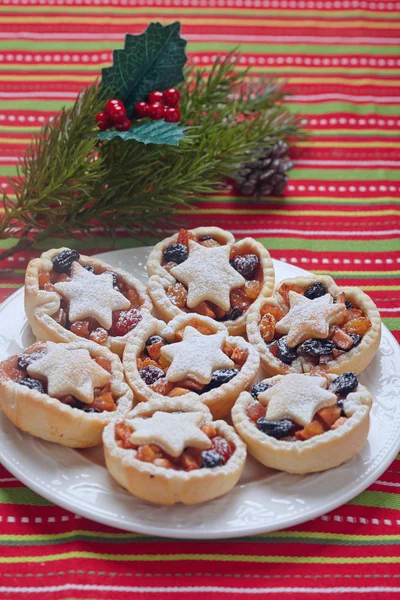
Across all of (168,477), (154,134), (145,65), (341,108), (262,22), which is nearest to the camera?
(168,477)

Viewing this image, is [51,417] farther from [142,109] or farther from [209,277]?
[142,109]

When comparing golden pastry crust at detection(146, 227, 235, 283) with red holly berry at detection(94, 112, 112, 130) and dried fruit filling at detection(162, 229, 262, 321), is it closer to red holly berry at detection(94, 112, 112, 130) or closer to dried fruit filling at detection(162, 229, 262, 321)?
dried fruit filling at detection(162, 229, 262, 321)

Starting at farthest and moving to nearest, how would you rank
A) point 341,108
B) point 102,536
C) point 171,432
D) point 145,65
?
point 341,108
point 145,65
point 102,536
point 171,432

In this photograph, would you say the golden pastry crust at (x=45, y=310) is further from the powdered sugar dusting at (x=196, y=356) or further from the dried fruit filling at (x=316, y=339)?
the dried fruit filling at (x=316, y=339)

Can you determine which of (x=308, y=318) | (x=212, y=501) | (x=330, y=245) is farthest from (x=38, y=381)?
(x=330, y=245)

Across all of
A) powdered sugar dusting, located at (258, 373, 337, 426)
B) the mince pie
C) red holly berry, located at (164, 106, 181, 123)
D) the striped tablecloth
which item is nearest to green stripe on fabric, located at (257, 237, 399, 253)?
the striped tablecloth

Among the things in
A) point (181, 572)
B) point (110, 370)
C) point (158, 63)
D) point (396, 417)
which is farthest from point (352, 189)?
point (181, 572)
